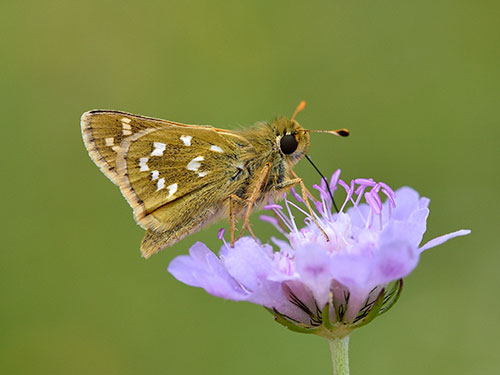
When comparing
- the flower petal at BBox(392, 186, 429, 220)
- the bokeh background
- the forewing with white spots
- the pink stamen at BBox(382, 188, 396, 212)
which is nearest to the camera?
the pink stamen at BBox(382, 188, 396, 212)

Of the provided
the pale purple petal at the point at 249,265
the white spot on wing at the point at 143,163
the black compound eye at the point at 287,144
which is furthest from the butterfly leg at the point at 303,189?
the white spot on wing at the point at 143,163

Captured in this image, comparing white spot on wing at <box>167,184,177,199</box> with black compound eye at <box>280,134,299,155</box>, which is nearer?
white spot on wing at <box>167,184,177,199</box>

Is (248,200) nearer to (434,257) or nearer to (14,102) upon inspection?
(434,257)

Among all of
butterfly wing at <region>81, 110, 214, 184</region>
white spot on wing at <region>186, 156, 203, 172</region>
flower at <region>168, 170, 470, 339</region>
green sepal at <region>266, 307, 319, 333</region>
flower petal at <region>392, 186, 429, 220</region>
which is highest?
butterfly wing at <region>81, 110, 214, 184</region>

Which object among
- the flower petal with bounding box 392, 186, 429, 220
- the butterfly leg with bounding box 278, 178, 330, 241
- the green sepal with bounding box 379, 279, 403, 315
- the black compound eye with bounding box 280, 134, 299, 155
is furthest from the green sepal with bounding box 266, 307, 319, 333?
the black compound eye with bounding box 280, 134, 299, 155

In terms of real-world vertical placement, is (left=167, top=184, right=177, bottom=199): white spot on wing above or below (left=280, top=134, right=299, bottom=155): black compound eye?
below

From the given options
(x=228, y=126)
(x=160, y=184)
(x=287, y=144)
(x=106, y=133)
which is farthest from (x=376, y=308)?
(x=228, y=126)

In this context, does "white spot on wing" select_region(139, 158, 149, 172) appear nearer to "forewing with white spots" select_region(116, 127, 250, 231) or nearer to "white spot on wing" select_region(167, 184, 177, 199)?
"forewing with white spots" select_region(116, 127, 250, 231)

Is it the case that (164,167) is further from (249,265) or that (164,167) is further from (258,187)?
(249,265)
